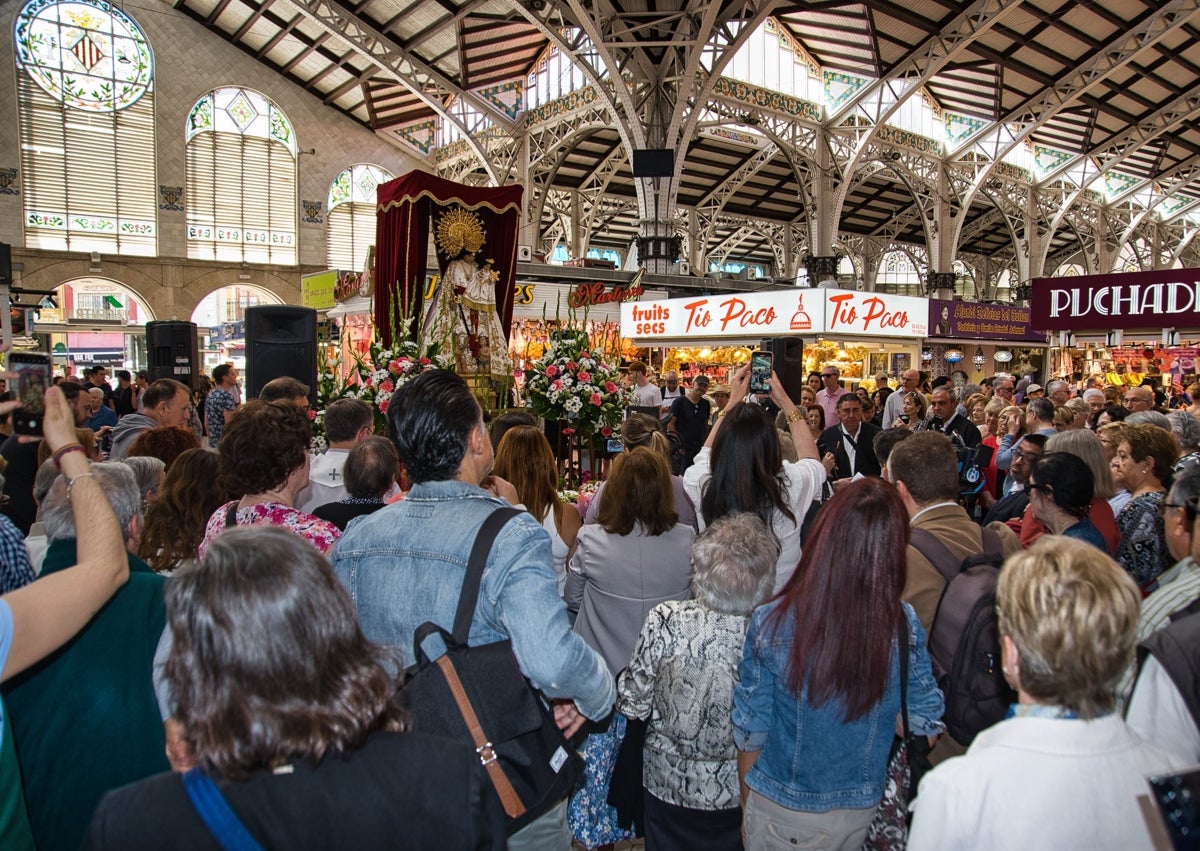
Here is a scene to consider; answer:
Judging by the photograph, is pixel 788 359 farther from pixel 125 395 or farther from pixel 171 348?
pixel 125 395

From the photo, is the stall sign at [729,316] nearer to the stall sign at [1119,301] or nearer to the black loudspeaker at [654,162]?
the black loudspeaker at [654,162]

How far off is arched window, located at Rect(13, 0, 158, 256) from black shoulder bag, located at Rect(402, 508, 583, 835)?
21.5 meters

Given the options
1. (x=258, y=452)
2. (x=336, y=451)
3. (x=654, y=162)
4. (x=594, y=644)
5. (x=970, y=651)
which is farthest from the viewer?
(x=654, y=162)

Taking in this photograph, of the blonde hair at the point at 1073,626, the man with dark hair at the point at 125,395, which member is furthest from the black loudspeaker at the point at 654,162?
the blonde hair at the point at 1073,626

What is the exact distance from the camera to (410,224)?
7.43 metres

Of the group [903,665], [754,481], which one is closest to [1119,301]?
[754,481]

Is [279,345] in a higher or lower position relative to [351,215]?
lower

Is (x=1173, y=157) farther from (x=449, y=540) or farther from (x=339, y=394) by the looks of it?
(x=449, y=540)

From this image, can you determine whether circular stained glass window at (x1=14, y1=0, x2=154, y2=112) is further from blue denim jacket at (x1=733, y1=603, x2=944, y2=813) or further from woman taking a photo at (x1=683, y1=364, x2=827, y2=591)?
blue denim jacket at (x1=733, y1=603, x2=944, y2=813)

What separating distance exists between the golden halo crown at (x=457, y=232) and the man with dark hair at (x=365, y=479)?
17.1 feet

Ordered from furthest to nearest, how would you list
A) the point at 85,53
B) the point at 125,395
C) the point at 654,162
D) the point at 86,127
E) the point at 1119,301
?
the point at 86,127, the point at 85,53, the point at 654,162, the point at 125,395, the point at 1119,301

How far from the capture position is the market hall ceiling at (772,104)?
1480cm

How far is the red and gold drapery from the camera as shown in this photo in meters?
7.40

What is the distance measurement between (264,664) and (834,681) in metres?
1.15
